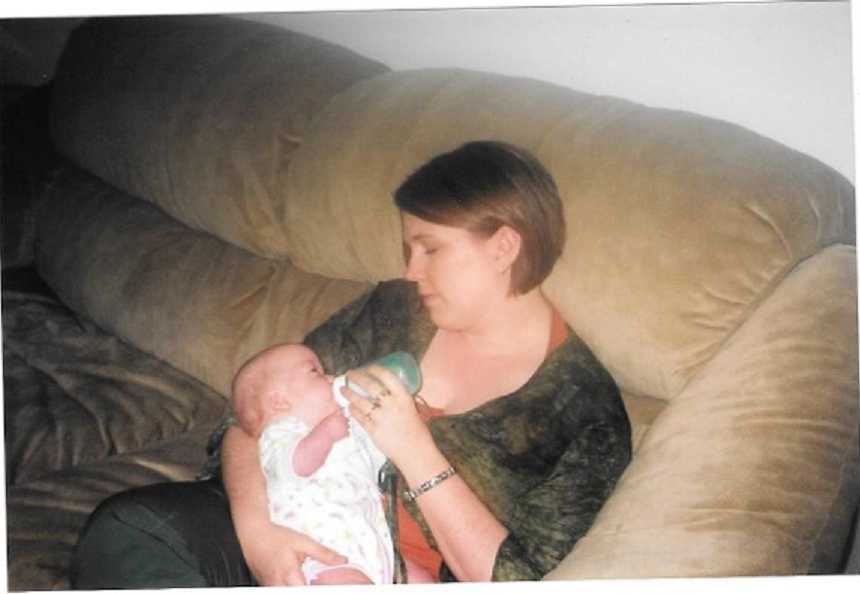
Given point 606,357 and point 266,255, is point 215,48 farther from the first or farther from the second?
point 606,357

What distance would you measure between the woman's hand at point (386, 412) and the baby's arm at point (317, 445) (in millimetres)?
34

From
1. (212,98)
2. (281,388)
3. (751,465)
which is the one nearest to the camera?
(751,465)

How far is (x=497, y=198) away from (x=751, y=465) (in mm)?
525

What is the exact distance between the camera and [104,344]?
1.86 m

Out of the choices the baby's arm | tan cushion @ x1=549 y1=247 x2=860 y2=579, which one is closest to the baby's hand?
the baby's arm

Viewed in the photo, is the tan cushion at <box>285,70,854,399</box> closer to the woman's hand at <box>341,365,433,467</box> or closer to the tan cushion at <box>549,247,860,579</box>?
the tan cushion at <box>549,247,860,579</box>

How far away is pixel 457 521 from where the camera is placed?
1.66m

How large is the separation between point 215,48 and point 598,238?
67cm

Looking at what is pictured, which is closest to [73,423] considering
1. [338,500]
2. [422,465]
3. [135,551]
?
[135,551]

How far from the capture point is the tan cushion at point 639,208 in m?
1.62

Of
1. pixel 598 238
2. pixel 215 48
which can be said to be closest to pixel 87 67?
pixel 215 48

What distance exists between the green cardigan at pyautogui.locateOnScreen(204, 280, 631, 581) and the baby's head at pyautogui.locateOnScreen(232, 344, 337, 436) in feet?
0.48

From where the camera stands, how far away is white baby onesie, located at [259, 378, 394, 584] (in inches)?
65.6

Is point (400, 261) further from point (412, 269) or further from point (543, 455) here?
point (543, 455)
